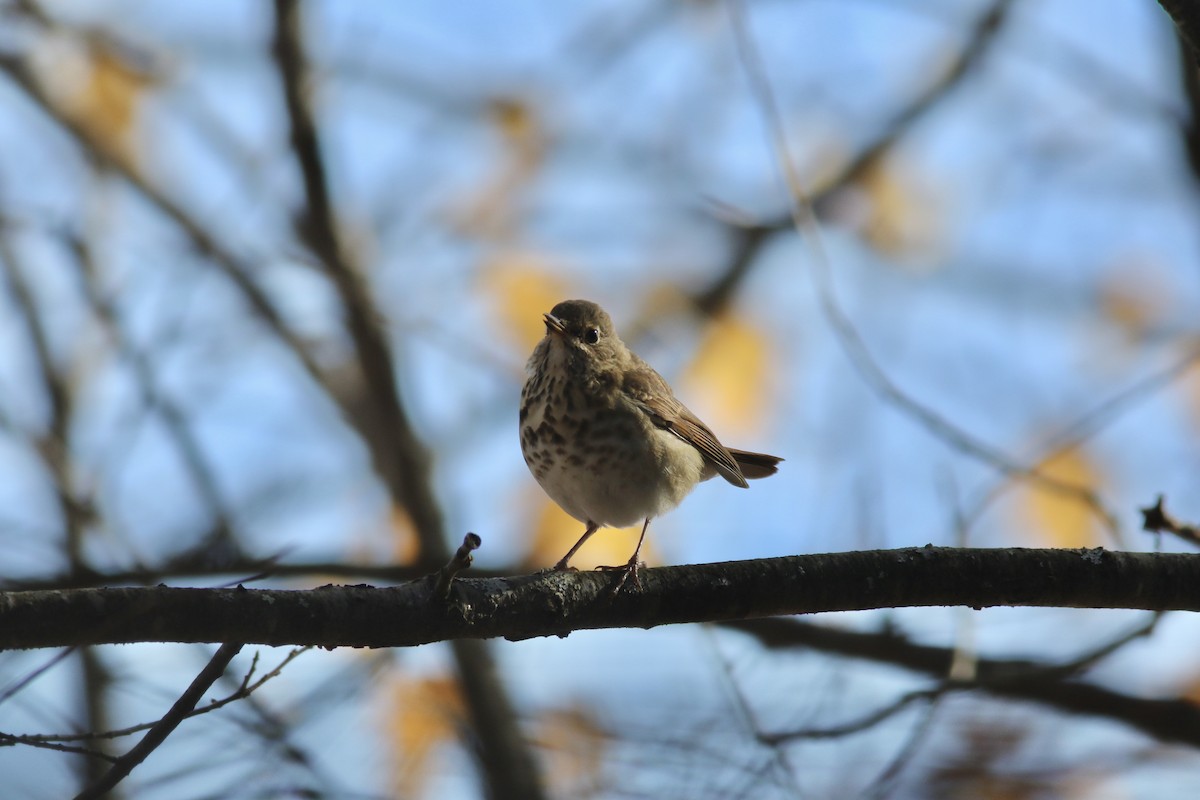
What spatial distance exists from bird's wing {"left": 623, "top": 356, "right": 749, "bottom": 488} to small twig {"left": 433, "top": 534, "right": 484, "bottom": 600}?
230cm

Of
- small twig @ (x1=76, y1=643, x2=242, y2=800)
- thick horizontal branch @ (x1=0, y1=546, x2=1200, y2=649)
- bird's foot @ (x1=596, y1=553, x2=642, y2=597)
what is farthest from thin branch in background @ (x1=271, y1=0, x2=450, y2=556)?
small twig @ (x1=76, y1=643, x2=242, y2=800)

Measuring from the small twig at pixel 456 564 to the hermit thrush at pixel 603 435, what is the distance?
1905mm

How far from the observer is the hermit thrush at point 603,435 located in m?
4.96

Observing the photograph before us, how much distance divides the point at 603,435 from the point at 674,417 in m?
0.47

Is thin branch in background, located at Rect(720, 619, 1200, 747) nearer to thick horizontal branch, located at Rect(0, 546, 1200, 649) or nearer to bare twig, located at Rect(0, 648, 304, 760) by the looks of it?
Result: thick horizontal branch, located at Rect(0, 546, 1200, 649)

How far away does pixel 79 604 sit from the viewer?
2.47 metres

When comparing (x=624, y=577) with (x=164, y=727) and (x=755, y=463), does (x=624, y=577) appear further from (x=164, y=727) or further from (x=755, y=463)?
(x=755, y=463)

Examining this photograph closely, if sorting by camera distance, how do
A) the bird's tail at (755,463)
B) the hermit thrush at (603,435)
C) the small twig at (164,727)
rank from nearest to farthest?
1. the small twig at (164,727)
2. the hermit thrush at (603,435)
3. the bird's tail at (755,463)

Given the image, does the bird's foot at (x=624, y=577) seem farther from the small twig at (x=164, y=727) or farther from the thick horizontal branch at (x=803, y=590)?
the small twig at (x=164, y=727)

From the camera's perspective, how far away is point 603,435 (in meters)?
4.96

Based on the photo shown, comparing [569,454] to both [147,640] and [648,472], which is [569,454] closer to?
[648,472]

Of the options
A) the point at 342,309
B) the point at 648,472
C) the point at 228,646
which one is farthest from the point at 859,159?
the point at 228,646

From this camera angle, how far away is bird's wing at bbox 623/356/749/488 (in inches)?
205

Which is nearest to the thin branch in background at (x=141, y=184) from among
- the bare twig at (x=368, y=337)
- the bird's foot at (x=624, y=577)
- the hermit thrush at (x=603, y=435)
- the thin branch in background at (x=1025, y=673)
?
the bare twig at (x=368, y=337)
